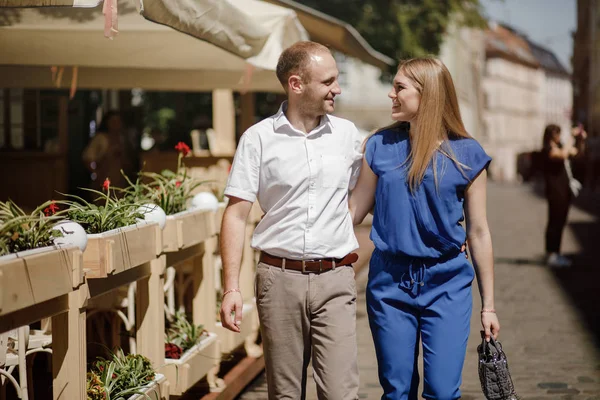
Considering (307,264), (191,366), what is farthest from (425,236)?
(191,366)

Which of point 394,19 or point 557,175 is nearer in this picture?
point 557,175

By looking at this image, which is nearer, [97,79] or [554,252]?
[97,79]

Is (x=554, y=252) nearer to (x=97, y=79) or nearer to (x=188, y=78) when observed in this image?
(x=188, y=78)

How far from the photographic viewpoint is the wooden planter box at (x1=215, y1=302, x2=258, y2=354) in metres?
6.32

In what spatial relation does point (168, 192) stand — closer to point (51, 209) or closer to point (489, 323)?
point (51, 209)

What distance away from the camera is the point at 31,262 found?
3.38 meters

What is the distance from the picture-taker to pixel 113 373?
4559mm

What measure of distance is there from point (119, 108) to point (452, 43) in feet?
153

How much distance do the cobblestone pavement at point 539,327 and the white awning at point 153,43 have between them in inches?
85.4

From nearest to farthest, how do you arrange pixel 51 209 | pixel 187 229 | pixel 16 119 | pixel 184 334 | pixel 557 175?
pixel 51 209 < pixel 187 229 < pixel 184 334 < pixel 557 175 < pixel 16 119

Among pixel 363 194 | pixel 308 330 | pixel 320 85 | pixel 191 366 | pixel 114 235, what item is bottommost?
pixel 191 366

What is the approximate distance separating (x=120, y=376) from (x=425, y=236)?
152cm

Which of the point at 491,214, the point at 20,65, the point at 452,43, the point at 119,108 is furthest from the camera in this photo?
the point at 452,43

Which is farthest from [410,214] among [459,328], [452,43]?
[452,43]
